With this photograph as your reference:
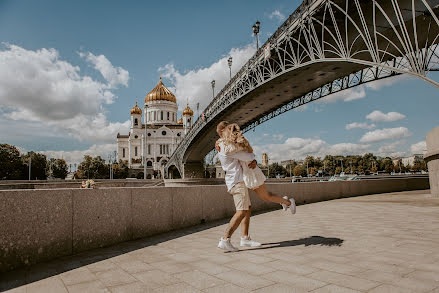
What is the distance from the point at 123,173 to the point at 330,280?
92435mm

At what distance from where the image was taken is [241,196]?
4195 millimetres

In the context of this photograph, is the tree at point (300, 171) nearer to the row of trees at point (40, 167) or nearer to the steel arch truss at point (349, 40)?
the row of trees at point (40, 167)

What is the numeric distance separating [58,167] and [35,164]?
14627mm

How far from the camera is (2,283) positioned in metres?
3.21

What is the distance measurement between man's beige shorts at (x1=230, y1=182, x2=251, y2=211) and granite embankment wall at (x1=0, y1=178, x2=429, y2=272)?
2052 mm

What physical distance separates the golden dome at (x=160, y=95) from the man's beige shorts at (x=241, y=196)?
103 m

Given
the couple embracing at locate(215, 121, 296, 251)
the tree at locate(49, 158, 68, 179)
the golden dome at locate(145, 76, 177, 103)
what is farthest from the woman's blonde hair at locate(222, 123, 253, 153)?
the golden dome at locate(145, 76, 177, 103)

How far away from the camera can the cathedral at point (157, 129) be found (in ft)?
339

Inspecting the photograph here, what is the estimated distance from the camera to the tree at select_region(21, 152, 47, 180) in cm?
6086

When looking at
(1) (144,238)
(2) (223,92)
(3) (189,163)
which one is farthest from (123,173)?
(1) (144,238)

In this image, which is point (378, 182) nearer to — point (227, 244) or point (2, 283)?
point (227, 244)

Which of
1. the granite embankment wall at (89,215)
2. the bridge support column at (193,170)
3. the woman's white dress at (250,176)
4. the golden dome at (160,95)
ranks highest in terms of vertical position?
the golden dome at (160,95)

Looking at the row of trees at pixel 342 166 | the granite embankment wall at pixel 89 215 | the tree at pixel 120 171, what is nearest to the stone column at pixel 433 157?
the granite embankment wall at pixel 89 215

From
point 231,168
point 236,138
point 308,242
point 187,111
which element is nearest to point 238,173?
point 231,168
